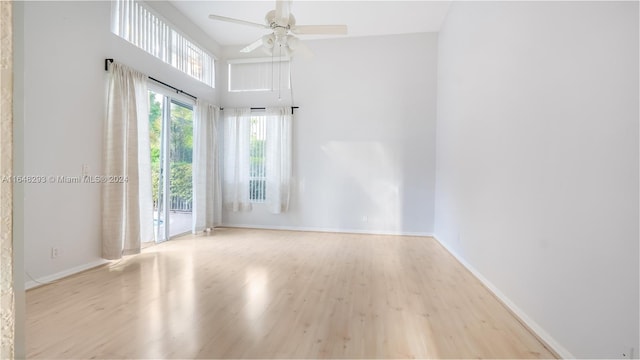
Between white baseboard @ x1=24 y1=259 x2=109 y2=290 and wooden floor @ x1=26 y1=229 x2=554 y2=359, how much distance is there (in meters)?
0.10

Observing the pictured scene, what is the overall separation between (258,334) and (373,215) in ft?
12.9

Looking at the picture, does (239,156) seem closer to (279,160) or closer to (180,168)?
(279,160)

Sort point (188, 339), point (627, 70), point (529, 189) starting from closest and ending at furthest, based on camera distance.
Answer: point (627, 70), point (188, 339), point (529, 189)

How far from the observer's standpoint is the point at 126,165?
3.64m

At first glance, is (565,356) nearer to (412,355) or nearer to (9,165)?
(412,355)

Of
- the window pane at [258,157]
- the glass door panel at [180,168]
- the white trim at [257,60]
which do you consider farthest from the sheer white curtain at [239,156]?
the white trim at [257,60]

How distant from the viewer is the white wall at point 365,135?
17.9ft

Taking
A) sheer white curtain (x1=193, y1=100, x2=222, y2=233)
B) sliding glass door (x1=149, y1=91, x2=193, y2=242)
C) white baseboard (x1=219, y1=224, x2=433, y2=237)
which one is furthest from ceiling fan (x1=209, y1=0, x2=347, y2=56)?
white baseboard (x1=219, y1=224, x2=433, y2=237)

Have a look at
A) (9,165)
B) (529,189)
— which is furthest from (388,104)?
(9,165)

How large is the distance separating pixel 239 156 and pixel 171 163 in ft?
4.76

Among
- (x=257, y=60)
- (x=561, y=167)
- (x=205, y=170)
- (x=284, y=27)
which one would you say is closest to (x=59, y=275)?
(x=205, y=170)

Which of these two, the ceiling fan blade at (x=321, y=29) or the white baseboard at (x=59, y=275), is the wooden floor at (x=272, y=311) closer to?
the white baseboard at (x=59, y=275)

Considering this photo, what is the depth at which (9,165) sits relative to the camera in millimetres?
489

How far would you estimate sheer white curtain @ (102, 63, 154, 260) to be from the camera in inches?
136
